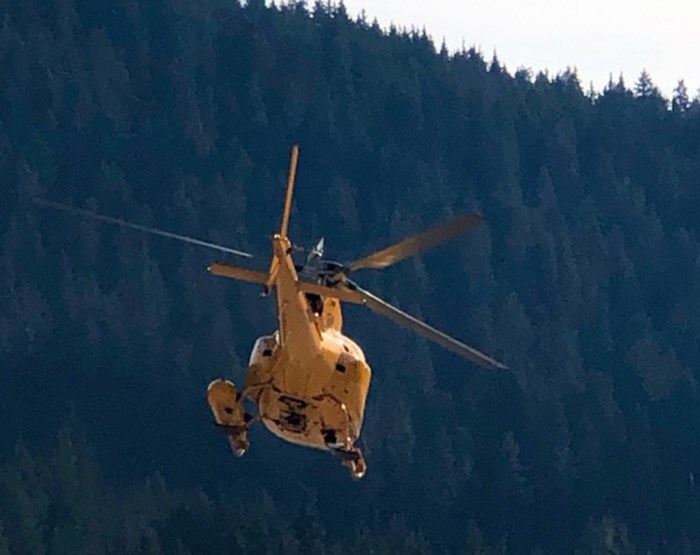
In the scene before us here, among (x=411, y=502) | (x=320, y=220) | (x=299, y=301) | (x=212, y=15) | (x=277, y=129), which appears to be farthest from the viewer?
(x=212, y=15)

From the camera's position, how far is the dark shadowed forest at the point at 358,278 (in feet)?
243

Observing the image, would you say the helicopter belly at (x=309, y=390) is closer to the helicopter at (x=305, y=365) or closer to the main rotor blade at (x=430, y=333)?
the helicopter at (x=305, y=365)

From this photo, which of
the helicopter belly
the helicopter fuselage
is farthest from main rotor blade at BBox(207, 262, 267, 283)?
the helicopter belly

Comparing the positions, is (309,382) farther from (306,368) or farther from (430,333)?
(430,333)

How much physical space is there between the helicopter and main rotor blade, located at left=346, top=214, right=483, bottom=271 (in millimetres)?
23

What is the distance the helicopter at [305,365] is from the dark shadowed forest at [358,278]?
104ft

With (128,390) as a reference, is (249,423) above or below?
above

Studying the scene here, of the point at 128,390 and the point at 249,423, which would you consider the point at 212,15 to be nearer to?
the point at 128,390

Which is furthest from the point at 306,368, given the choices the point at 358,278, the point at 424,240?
the point at 358,278

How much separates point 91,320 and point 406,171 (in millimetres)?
44987

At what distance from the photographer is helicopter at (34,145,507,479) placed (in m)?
27.3

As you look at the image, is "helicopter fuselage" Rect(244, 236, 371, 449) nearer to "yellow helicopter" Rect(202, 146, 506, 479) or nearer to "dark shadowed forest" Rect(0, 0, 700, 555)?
"yellow helicopter" Rect(202, 146, 506, 479)

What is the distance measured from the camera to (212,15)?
140m

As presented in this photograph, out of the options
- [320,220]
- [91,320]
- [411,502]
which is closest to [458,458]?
[411,502]
